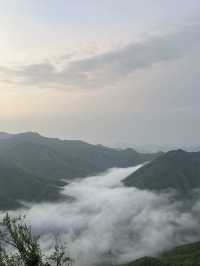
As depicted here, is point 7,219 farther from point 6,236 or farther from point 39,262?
point 39,262

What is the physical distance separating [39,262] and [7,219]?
7.35 metres

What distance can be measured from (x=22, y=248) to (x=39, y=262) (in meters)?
3.02

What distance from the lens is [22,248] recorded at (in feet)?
192

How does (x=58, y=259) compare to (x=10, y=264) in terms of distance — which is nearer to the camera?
(x=10, y=264)

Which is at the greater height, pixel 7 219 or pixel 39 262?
pixel 7 219

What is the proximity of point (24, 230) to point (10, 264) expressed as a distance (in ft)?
15.9

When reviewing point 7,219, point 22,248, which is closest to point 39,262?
point 22,248

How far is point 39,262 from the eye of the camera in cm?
5850

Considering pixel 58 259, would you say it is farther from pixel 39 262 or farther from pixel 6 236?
pixel 6 236

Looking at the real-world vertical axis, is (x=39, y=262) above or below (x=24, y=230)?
below

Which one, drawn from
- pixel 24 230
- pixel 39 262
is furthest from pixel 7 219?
pixel 39 262

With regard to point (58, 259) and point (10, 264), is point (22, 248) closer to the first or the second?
point (10, 264)

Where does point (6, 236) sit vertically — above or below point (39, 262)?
above

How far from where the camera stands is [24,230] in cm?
5894
